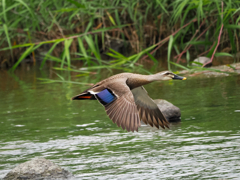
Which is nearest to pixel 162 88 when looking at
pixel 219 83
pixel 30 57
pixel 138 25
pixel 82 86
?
pixel 219 83

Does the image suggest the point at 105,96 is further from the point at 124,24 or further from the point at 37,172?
the point at 124,24

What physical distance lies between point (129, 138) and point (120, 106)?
80 cm

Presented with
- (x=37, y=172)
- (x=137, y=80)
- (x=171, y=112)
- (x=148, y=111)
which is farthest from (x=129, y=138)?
(x=37, y=172)

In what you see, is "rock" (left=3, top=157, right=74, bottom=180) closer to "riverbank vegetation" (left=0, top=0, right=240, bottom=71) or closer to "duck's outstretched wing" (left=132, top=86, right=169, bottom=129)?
"duck's outstretched wing" (left=132, top=86, right=169, bottom=129)

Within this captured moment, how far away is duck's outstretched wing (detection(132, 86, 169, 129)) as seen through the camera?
592 centimetres

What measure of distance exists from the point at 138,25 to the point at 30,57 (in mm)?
4848

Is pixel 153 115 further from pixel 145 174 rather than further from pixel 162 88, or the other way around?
pixel 162 88

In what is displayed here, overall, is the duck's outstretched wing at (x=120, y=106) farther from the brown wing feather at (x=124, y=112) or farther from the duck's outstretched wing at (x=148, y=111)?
the duck's outstretched wing at (x=148, y=111)

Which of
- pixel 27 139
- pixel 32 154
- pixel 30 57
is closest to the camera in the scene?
pixel 32 154

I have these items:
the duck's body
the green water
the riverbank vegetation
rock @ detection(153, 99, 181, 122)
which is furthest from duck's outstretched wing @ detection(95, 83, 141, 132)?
the riverbank vegetation

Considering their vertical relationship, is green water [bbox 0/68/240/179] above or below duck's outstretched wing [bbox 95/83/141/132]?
below

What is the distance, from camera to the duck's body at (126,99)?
496cm

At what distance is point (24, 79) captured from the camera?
39.9ft

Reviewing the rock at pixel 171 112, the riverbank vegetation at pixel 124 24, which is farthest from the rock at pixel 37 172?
the riverbank vegetation at pixel 124 24
